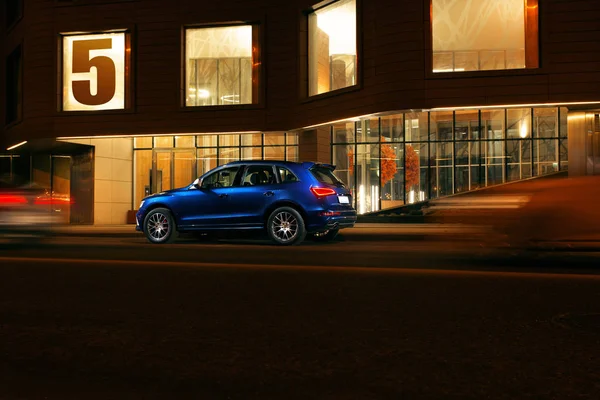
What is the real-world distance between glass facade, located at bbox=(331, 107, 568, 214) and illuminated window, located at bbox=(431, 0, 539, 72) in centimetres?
227

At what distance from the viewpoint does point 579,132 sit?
81.8 ft

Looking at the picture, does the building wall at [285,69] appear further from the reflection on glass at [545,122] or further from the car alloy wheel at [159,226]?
the car alloy wheel at [159,226]

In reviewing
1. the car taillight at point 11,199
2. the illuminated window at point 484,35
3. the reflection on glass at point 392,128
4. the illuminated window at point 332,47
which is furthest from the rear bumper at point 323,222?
the reflection on glass at point 392,128

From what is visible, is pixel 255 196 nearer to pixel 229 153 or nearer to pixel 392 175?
pixel 392 175

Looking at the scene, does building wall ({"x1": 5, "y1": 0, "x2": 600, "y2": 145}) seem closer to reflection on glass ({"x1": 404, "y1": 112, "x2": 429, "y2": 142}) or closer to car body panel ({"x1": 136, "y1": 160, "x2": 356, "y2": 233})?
reflection on glass ({"x1": 404, "y1": 112, "x2": 429, "y2": 142})

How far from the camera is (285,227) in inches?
608

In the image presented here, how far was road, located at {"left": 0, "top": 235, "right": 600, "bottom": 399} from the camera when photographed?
436 centimetres

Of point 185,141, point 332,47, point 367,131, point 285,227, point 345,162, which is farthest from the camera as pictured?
point 185,141

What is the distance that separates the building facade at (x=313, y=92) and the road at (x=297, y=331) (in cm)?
1416

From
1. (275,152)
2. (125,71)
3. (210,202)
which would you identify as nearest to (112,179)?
(125,71)

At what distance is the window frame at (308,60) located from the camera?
2575 centimetres

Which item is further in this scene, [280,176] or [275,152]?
[275,152]

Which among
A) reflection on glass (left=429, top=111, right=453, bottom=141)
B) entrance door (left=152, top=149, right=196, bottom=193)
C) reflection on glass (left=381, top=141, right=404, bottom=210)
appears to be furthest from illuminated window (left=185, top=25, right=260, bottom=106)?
reflection on glass (left=429, top=111, right=453, bottom=141)

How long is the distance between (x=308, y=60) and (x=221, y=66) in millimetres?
3672
